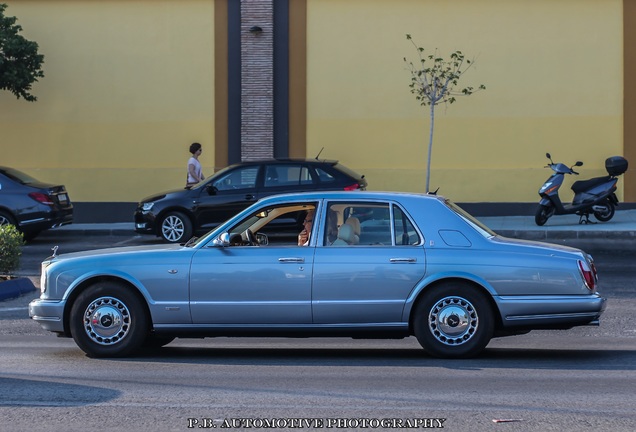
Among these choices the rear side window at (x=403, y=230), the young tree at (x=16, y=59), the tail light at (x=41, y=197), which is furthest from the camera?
the young tree at (x=16, y=59)

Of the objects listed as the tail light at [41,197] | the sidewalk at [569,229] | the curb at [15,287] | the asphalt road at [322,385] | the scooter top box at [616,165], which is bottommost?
the curb at [15,287]

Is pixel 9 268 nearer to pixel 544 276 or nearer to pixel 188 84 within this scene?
pixel 544 276

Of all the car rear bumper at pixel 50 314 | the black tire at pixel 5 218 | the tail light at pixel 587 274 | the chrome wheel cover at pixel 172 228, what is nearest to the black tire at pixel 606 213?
the chrome wheel cover at pixel 172 228

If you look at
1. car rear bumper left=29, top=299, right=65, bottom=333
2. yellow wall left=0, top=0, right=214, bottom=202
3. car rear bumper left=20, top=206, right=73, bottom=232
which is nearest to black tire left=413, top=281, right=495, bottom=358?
car rear bumper left=29, top=299, right=65, bottom=333

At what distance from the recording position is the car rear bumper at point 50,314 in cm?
941

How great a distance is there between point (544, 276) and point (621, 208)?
632 inches

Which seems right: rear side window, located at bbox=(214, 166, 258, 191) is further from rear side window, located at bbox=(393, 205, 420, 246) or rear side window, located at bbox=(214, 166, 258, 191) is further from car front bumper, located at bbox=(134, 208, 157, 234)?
rear side window, located at bbox=(393, 205, 420, 246)

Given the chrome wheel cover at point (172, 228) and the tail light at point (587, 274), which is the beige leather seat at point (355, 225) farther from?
the chrome wheel cover at point (172, 228)

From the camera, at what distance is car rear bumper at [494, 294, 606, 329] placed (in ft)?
29.6

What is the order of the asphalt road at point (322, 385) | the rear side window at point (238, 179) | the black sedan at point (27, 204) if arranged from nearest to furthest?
the asphalt road at point (322, 385)
the rear side window at point (238, 179)
the black sedan at point (27, 204)

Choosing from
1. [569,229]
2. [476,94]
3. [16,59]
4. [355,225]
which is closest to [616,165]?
[569,229]

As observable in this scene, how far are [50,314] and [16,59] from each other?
15.9 metres

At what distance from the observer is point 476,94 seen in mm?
24859

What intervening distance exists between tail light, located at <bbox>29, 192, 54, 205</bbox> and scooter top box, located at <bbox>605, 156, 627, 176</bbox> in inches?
437
